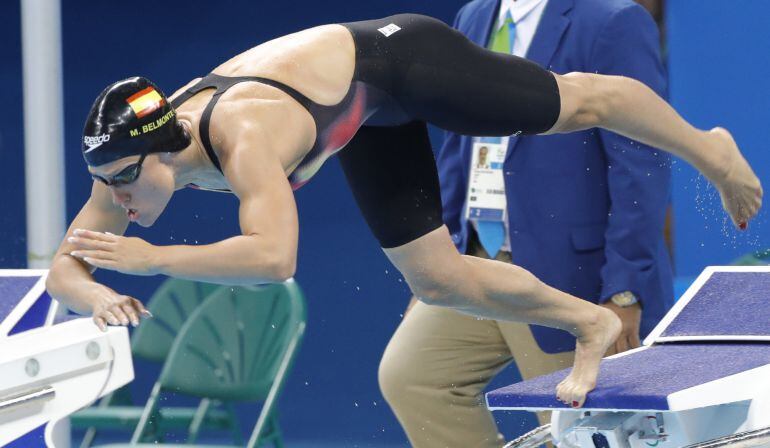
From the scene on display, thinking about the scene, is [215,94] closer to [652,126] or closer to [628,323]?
[652,126]

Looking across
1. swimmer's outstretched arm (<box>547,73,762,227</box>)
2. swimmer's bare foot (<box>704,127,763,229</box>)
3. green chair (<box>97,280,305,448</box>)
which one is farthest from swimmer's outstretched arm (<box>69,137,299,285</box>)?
green chair (<box>97,280,305,448</box>)

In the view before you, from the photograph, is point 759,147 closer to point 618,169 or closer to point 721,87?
point 721,87

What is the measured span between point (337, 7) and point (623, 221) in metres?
2.63

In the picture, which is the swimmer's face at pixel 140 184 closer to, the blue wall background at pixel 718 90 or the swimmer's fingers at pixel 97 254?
the swimmer's fingers at pixel 97 254

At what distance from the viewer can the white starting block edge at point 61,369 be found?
11.6 ft

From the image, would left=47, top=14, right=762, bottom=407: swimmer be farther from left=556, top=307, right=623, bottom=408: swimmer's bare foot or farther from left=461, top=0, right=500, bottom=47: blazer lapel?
left=461, top=0, right=500, bottom=47: blazer lapel

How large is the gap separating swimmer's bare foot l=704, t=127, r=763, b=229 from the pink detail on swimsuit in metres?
1.08

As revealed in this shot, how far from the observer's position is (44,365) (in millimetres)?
3582

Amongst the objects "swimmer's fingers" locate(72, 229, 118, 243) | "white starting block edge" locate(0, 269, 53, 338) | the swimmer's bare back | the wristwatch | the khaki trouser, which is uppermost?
the swimmer's bare back

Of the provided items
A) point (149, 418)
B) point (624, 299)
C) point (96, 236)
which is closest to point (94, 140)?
point (96, 236)

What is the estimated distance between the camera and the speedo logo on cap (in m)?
3.41

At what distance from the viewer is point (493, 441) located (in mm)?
4578

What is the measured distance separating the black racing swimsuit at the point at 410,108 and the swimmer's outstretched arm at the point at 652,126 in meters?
0.08

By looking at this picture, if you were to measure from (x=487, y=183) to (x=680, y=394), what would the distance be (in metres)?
1.59
